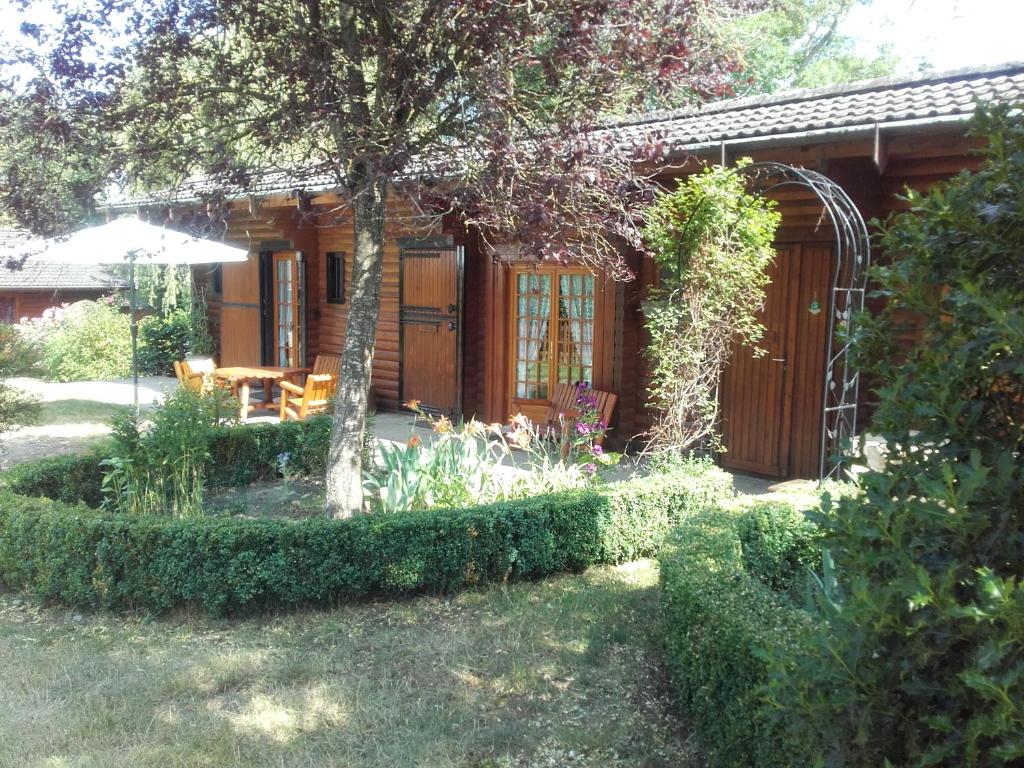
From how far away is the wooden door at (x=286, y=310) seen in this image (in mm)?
12875

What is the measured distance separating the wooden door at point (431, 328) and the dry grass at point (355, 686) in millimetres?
5536

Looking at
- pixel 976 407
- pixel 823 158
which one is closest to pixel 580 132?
pixel 823 158

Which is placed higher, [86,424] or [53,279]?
[53,279]

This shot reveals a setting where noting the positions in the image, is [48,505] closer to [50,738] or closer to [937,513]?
[50,738]

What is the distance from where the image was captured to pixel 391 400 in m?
11.5

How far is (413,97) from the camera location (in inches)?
212

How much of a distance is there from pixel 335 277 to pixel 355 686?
943cm

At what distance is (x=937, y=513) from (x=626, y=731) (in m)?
2.10

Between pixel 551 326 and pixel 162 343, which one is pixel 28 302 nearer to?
pixel 162 343

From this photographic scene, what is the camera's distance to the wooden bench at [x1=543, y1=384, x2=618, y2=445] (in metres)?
8.17

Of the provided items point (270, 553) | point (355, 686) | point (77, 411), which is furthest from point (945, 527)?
point (77, 411)

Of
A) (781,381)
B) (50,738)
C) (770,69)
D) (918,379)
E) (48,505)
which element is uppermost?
(770,69)

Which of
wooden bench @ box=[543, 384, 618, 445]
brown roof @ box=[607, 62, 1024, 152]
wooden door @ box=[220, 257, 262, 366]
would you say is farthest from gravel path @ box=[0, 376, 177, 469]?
brown roof @ box=[607, 62, 1024, 152]

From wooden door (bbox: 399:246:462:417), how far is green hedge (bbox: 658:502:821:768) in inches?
237
